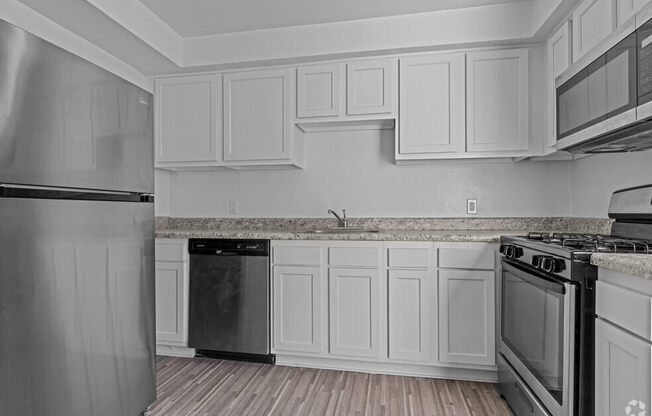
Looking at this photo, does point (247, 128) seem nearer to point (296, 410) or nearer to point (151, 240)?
point (151, 240)

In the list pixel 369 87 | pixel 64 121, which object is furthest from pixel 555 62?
pixel 64 121

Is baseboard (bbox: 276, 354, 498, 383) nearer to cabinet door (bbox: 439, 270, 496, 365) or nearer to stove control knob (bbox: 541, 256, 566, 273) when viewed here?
cabinet door (bbox: 439, 270, 496, 365)

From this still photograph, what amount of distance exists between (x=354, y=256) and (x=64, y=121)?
1.75 meters

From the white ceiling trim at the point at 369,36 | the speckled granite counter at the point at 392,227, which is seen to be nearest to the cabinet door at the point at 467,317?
the speckled granite counter at the point at 392,227

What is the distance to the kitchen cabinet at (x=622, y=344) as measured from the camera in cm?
109

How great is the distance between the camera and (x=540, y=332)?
5.62 ft

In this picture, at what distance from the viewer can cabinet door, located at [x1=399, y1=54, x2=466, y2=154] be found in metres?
2.75

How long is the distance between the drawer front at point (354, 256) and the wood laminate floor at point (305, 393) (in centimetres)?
73

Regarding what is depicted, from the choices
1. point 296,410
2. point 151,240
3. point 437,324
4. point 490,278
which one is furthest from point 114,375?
point 490,278

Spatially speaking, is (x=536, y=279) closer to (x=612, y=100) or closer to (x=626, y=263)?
(x=626, y=263)

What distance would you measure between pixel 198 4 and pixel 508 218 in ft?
8.90

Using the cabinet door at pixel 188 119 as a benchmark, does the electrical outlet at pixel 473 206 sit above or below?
below

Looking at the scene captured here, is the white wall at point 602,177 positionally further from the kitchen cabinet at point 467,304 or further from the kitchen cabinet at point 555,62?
the kitchen cabinet at point 467,304

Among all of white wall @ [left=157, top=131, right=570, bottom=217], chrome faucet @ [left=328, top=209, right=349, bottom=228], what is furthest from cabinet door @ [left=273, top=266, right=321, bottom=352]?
white wall @ [left=157, top=131, right=570, bottom=217]
